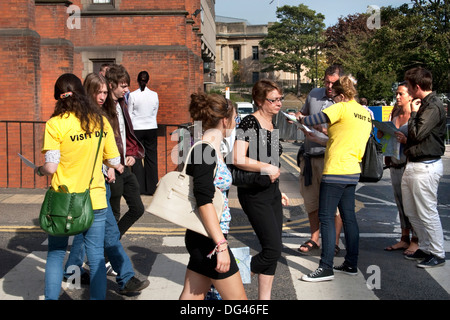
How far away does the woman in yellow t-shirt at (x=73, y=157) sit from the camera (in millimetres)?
3912

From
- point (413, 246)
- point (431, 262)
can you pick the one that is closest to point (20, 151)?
point (413, 246)

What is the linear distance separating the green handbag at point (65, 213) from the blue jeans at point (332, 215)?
248 cm

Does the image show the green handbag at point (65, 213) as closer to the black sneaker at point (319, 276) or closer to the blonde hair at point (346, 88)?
the black sneaker at point (319, 276)

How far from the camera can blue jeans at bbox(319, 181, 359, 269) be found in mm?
5445

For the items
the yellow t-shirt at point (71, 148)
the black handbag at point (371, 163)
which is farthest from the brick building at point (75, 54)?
the yellow t-shirt at point (71, 148)

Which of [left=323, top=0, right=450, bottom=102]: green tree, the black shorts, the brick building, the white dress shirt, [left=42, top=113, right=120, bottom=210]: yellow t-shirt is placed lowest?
the black shorts

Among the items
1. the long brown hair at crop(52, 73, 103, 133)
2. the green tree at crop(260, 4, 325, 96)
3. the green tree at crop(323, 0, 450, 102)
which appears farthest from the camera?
the green tree at crop(260, 4, 325, 96)

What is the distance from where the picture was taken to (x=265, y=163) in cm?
436

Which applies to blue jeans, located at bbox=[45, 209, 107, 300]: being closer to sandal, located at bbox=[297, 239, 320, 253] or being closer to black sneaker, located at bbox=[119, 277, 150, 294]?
black sneaker, located at bbox=[119, 277, 150, 294]

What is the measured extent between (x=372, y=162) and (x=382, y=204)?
14.8 feet

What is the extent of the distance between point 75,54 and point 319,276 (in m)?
11.0

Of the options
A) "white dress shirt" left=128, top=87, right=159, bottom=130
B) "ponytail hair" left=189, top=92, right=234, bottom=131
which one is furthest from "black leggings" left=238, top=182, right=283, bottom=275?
"white dress shirt" left=128, top=87, right=159, bottom=130

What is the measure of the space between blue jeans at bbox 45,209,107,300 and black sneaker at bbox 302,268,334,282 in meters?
2.15
